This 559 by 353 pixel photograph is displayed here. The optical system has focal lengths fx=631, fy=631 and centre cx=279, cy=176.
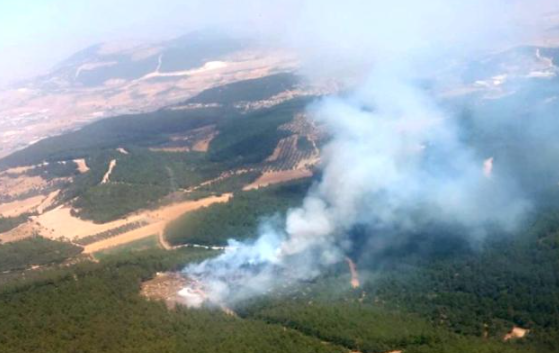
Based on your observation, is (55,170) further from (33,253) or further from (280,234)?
(280,234)

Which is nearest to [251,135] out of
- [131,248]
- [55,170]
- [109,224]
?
[109,224]

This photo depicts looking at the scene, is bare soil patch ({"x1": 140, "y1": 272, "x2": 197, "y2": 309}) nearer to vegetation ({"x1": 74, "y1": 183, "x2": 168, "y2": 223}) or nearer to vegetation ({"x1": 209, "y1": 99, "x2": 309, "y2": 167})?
vegetation ({"x1": 74, "y1": 183, "x2": 168, "y2": 223})

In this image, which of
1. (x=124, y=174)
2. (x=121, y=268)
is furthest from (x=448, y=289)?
(x=124, y=174)

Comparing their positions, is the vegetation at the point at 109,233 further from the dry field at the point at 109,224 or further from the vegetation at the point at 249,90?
the vegetation at the point at 249,90

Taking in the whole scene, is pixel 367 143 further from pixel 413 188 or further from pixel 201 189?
pixel 201 189

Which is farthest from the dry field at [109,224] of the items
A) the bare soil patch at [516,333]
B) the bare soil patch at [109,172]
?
the bare soil patch at [516,333]

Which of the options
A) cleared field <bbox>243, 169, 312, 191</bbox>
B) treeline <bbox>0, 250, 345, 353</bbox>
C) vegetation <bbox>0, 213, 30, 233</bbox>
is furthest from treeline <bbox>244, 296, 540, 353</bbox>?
vegetation <bbox>0, 213, 30, 233</bbox>

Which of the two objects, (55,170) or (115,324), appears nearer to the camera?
(115,324)

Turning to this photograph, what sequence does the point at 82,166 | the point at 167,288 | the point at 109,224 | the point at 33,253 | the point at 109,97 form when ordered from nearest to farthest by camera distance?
1. the point at 167,288
2. the point at 33,253
3. the point at 109,224
4. the point at 82,166
5. the point at 109,97
